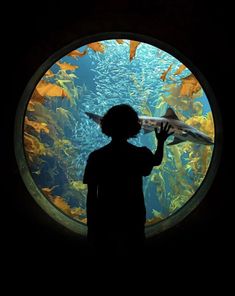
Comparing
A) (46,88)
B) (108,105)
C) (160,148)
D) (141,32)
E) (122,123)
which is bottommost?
(160,148)

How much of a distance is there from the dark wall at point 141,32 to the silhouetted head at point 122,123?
35.4 inches

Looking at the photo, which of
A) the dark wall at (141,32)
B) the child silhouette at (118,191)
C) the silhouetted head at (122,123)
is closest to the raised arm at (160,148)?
the child silhouette at (118,191)

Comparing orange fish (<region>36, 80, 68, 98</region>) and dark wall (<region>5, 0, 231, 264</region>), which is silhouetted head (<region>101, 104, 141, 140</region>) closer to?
dark wall (<region>5, 0, 231, 264</region>)

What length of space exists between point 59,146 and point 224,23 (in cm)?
1896

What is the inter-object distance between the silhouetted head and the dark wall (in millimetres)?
899

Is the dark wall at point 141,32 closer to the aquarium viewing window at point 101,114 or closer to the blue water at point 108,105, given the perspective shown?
the aquarium viewing window at point 101,114

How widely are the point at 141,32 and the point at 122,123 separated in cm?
99

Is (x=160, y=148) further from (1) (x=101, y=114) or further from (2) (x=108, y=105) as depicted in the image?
(2) (x=108, y=105)

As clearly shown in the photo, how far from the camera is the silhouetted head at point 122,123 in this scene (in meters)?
1.69

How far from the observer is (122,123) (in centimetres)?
169

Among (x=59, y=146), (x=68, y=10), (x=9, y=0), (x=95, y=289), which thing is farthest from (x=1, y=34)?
(x=59, y=146)

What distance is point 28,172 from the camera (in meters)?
2.48

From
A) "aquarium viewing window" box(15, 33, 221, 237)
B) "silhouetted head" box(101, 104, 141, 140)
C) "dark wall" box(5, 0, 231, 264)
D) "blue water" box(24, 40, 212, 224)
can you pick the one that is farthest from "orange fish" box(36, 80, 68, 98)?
"silhouetted head" box(101, 104, 141, 140)

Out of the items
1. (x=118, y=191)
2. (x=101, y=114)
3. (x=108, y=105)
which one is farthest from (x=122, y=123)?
(x=108, y=105)
